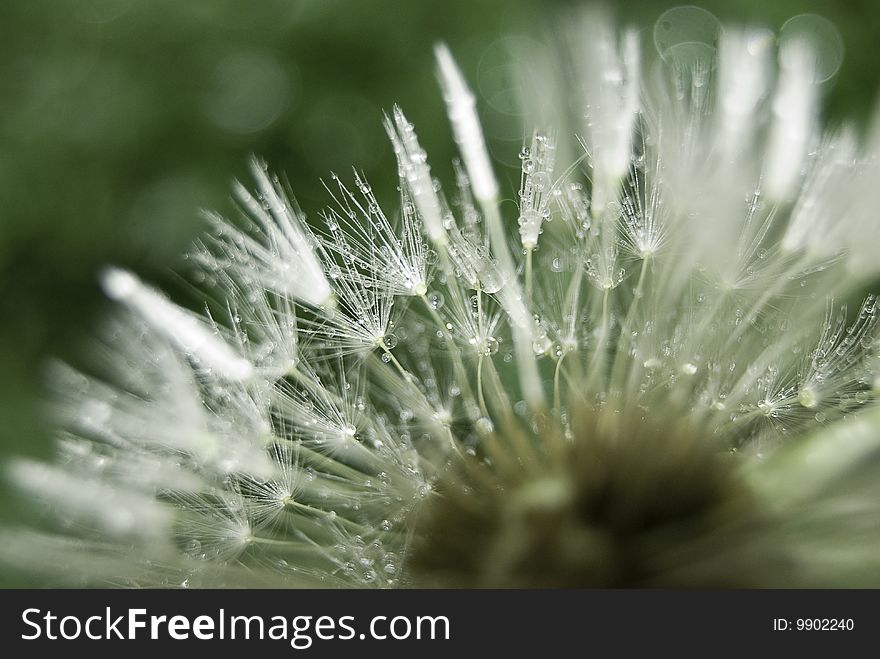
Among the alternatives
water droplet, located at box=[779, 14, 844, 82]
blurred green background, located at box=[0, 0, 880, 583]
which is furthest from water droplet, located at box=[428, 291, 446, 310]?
water droplet, located at box=[779, 14, 844, 82]

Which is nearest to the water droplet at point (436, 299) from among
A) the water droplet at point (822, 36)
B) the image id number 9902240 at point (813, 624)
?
the image id number 9902240 at point (813, 624)

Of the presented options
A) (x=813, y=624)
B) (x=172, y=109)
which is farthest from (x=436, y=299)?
(x=172, y=109)

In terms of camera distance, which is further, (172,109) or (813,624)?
(172,109)

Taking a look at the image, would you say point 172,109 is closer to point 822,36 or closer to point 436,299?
point 436,299

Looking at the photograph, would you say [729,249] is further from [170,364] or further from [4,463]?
[4,463]

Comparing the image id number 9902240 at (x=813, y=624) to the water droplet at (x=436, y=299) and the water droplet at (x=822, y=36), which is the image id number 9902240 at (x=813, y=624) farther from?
the water droplet at (x=822, y=36)

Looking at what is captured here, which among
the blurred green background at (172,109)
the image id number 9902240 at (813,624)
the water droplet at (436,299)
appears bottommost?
the image id number 9902240 at (813,624)

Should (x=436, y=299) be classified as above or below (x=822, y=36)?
below

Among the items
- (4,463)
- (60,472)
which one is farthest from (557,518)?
(4,463)
